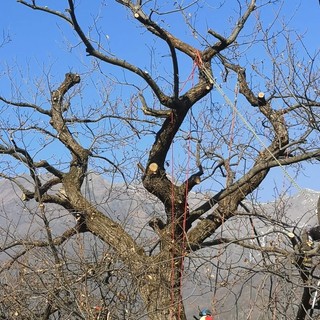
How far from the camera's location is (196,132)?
27.8 feet

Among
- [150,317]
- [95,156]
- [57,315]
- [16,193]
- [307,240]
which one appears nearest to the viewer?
[307,240]

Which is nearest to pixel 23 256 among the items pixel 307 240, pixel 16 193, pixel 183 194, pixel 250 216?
pixel 16 193

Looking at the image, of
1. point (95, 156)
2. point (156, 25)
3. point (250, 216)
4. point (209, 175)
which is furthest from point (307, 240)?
point (95, 156)

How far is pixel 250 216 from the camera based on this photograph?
6824 mm

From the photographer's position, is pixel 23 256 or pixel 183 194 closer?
pixel 23 256

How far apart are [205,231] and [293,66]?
2.17 m

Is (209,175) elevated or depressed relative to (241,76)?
depressed

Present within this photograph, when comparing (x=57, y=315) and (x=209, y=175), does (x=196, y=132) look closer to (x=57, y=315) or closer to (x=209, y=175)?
(x=209, y=175)

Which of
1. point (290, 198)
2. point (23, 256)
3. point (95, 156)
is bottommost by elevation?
point (23, 256)

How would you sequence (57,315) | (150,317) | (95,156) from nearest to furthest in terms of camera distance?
(150,317)
(57,315)
(95,156)

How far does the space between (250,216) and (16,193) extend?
2885mm

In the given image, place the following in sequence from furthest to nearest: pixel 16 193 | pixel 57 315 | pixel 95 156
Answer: pixel 95 156 < pixel 16 193 < pixel 57 315

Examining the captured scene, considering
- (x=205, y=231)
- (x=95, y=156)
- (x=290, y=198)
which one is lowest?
(x=205, y=231)

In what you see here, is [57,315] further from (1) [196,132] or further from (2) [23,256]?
(1) [196,132]
